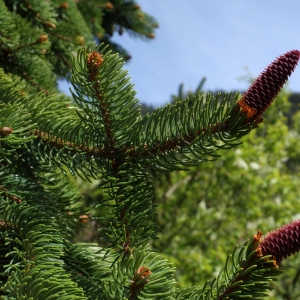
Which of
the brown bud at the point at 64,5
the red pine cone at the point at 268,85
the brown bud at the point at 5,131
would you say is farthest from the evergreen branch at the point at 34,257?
the brown bud at the point at 64,5

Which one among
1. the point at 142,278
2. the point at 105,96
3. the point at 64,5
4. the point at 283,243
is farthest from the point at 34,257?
the point at 64,5

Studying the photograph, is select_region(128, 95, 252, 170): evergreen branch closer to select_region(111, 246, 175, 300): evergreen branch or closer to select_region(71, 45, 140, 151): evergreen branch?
select_region(71, 45, 140, 151): evergreen branch

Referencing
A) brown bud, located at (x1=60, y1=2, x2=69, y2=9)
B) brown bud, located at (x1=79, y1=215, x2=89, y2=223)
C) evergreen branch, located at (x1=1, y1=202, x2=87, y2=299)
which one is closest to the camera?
evergreen branch, located at (x1=1, y1=202, x2=87, y2=299)

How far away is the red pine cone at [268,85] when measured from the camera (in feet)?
2.16

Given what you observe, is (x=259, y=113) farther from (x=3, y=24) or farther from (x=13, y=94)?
(x=3, y=24)

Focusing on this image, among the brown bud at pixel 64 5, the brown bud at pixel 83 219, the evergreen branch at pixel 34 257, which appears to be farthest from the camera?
the brown bud at pixel 64 5

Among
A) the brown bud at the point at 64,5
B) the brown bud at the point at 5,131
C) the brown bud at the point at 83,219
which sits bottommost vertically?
the brown bud at the point at 83,219

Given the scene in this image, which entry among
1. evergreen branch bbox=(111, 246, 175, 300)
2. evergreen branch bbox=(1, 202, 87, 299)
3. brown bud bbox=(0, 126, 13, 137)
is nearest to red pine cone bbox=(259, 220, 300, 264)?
evergreen branch bbox=(111, 246, 175, 300)

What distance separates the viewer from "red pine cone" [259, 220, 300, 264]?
632 millimetres

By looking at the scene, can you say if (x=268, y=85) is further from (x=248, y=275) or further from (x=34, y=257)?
(x=34, y=257)

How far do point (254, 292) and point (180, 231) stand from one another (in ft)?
18.4

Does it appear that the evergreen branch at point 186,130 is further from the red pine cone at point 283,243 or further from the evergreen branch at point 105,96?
the red pine cone at point 283,243

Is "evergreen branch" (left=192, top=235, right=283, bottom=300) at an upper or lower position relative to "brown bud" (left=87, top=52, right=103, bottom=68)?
lower

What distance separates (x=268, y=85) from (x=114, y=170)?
0.33 m
